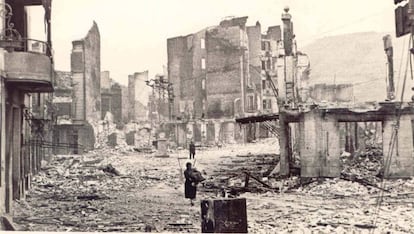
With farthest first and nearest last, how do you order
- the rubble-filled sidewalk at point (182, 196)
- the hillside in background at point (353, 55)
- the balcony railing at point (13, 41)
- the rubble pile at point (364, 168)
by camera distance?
the rubble pile at point (364, 168), the balcony railing at point (13, 41), the hillside in background at point (353, 55), the rubble-filled sidewalk at point (182, 196)

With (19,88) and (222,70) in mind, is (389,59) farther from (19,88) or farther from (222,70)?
(19,88)

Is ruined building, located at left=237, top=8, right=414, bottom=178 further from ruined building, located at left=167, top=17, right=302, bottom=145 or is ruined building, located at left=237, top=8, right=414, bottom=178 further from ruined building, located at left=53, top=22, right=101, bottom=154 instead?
ruined building, located at left=53, top=22, right=101, bottom=154

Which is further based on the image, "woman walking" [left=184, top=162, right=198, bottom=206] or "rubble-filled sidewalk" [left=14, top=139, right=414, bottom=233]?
"woman walking" [left=184, top=162, right=198, bottom=206]

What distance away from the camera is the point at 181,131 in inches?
284

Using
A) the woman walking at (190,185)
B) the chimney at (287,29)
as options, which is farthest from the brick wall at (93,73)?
the chimney at (287,29)

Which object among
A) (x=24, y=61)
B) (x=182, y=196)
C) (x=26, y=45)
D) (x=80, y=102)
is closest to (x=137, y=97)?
(x=80, y=102)

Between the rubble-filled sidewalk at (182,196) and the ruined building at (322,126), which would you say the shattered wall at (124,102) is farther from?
the ruined building at (322,126)

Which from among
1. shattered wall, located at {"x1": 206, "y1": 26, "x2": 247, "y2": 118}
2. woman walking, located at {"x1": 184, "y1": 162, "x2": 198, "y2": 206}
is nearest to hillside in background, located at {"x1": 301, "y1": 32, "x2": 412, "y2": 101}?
shattered wall, located at {"x1": 206, "y1": 26, "x2": 247, "y2": 118}

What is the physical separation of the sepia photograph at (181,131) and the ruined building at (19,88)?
22 mm

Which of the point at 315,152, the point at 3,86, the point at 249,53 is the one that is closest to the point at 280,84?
the point at 249,53

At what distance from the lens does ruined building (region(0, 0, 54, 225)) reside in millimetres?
6242

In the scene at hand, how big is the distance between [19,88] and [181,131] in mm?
2209

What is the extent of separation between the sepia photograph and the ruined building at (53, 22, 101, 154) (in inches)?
1.0

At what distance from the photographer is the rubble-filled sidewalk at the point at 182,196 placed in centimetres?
575
